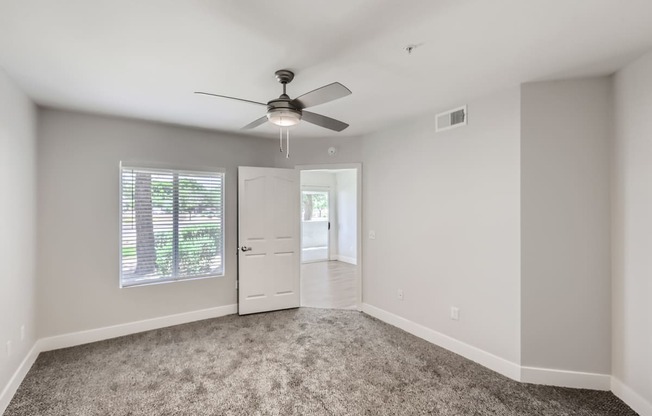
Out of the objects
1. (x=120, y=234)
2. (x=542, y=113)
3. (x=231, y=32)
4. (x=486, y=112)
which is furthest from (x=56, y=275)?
(x=542, y=113)

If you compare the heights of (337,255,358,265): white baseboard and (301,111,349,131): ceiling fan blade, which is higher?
(301,111,349,131): ceiling fan blade

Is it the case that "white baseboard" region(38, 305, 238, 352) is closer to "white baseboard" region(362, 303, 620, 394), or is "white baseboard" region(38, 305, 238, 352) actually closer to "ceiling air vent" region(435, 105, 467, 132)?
"white baseboard" region(362, 303, 620, 394)

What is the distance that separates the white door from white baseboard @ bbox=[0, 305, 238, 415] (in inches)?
16.3

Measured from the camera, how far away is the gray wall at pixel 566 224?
8.05ft

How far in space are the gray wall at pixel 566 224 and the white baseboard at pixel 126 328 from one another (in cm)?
345

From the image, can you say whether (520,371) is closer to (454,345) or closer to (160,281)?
(454,345)

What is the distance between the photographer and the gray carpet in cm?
225

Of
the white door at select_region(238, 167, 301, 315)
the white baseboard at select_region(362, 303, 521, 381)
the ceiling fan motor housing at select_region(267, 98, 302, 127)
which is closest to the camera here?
the ceiling fan motor housing at select_region(267, 98, 302, 127)

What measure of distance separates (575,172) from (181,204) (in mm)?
4013

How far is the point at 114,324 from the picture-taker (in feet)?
11.5

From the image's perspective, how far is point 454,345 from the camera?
10.3 feet

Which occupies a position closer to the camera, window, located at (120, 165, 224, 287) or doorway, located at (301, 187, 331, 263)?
window, located at (120, 165, 224, 287)

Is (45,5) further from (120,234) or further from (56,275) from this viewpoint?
(56,275)

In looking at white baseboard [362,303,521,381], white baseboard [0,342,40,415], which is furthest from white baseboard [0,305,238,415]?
white baseboard [362,303,521,381]
